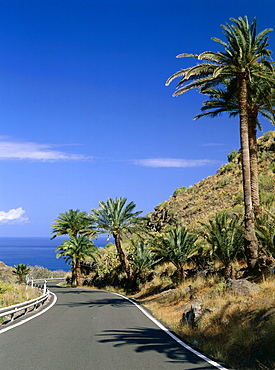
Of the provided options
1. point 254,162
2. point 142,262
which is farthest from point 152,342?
point 142,262

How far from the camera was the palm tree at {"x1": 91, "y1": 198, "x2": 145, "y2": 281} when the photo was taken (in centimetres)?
3192

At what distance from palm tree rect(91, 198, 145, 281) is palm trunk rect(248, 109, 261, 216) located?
50.3 ft

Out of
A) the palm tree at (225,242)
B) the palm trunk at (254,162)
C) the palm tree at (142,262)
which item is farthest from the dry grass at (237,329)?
the palm tree at (142,262)

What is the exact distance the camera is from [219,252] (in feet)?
56.0

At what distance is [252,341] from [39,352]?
4.71 metres

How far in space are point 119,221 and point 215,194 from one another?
921 inches

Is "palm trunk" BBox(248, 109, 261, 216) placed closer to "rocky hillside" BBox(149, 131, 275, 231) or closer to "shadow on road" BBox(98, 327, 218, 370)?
"shadow on road" BBox(98, 327, 218, 370)

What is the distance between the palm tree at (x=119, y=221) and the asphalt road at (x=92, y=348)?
1882 centimetres

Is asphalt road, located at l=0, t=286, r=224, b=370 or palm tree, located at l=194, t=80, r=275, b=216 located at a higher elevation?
palm tree, located at l=194, t=80, r=275, b=216

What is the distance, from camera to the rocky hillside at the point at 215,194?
43031mm

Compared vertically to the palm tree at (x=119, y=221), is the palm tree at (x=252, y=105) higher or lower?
higher

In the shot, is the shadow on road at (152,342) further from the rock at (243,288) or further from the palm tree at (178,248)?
the palm tree at (178,248)

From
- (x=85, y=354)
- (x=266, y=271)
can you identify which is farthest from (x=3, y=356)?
(x=266, y=271)

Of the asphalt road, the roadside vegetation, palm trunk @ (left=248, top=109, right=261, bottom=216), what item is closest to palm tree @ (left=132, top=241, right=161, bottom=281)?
the roadside vegetation
